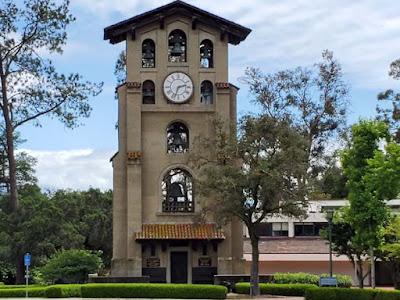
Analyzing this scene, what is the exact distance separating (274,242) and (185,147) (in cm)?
1924

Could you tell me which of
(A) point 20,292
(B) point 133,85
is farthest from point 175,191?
(A) point 20,292

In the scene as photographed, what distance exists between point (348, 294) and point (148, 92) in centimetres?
2139

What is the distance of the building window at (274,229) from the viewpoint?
75.1m

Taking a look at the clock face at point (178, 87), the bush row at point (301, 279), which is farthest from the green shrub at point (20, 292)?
the clock face at point (178, 87)

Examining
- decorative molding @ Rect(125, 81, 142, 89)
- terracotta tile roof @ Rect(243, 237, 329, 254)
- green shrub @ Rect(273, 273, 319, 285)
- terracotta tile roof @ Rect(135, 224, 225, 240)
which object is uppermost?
decorative molding @ Rect(125, 81, 142, 89)

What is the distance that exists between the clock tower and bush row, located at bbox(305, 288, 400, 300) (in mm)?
12951

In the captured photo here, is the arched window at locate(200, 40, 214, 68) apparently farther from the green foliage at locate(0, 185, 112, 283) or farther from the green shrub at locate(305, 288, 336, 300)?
the green shrub at locate(305, 288, 336, 300)

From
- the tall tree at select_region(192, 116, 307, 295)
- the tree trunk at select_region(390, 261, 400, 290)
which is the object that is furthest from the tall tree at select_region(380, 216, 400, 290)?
the tall tree at select_region(192, 116, 307, 295)

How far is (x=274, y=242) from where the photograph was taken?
7181cm

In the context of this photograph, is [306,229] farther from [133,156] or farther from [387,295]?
[387,295]

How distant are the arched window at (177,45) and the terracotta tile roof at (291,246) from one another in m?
19.0

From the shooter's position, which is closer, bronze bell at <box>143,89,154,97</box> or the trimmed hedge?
the trimmed hedge

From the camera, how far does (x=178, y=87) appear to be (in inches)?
2181

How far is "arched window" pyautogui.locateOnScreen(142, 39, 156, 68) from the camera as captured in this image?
184 feet
